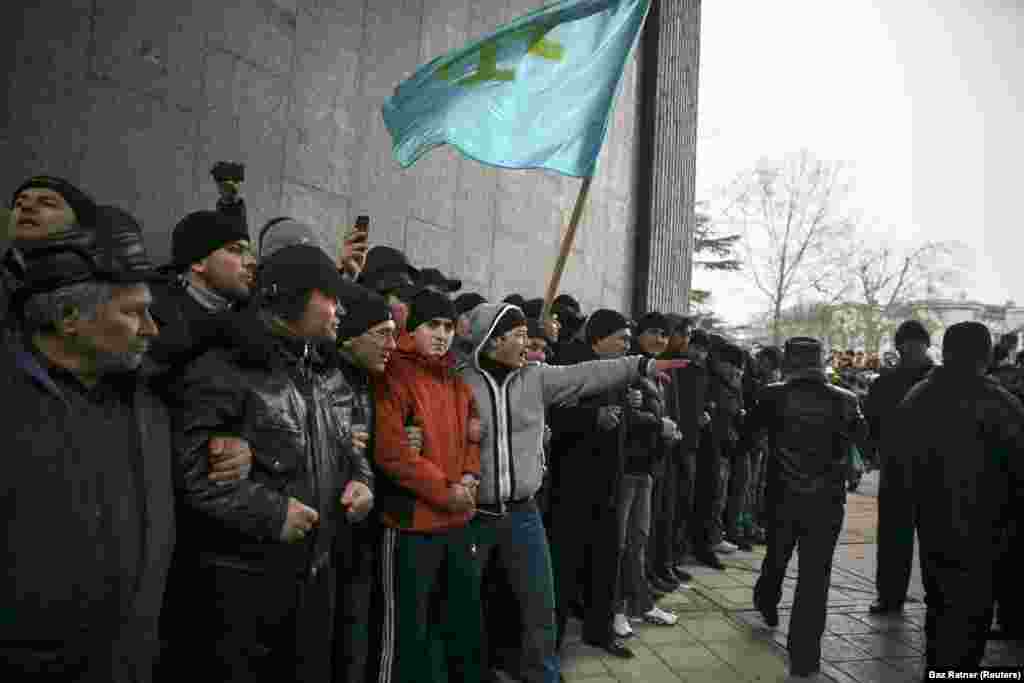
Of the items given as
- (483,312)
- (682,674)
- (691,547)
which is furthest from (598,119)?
(691,547)

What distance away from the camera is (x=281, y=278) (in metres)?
2.42

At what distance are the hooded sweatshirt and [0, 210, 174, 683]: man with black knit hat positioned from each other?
1.76 metres

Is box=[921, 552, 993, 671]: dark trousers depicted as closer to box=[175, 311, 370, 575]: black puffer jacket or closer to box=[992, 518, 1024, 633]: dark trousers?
box=[992, 518, 1024, 633]: dark trousers

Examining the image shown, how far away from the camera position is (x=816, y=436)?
4605 millimetres

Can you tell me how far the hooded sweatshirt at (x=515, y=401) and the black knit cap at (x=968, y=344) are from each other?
7.25ft

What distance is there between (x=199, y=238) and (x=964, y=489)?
180 inches

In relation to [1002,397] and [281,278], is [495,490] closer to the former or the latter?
[281,278]

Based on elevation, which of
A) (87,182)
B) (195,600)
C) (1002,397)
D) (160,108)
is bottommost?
(195,600)

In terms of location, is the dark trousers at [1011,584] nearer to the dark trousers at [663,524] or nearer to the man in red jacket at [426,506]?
the dark trousers at [663,524]

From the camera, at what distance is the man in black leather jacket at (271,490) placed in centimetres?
212

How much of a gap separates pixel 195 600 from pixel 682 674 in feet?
10.4

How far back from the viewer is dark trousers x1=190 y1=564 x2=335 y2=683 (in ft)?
6.95

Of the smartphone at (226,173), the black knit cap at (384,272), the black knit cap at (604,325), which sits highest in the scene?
the smartphone at (226,173)

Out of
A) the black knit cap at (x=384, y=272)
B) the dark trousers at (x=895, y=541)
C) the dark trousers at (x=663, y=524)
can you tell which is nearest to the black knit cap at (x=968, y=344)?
the dark trousers at (x=895, y=541)
